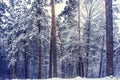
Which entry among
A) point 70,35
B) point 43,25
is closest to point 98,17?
point 70,35

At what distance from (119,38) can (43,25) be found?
46.5 feet

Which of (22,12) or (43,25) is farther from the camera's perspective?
(22,12)

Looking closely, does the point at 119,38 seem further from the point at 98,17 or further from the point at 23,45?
the point at 23,45

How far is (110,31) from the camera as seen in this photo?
13031mm

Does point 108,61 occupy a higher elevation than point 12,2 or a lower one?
lower

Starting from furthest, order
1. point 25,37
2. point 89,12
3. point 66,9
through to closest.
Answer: point 25,37
point 89,12
point 66,9

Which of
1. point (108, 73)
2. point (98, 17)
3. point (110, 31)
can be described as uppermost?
point (98, 17)

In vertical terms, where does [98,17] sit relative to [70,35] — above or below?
above

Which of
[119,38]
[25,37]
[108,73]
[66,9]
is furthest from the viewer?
[119,38]

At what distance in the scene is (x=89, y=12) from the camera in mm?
35781

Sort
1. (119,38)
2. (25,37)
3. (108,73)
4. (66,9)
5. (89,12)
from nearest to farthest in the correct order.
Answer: (108,73), (66,9), (89,12), (25,37), (119,38)

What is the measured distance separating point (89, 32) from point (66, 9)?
391 inches

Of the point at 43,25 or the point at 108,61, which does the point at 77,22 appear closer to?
the point at 43,25

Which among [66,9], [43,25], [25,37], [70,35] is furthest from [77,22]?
[66,9]
